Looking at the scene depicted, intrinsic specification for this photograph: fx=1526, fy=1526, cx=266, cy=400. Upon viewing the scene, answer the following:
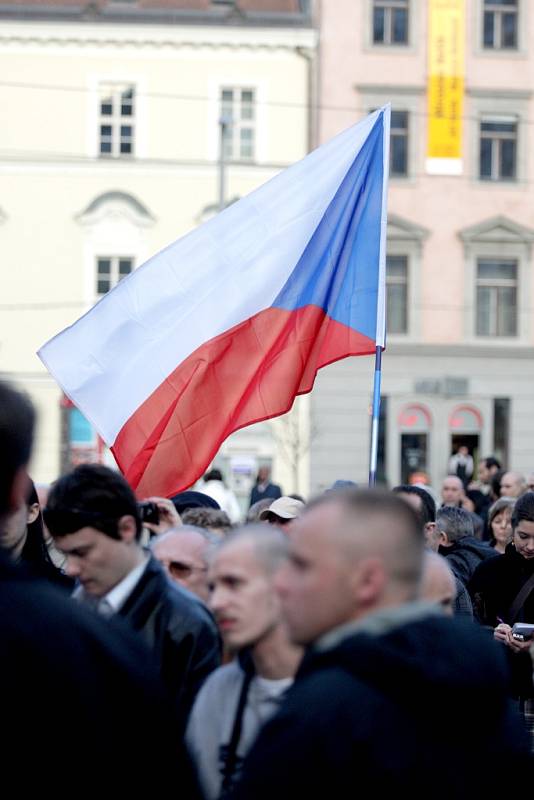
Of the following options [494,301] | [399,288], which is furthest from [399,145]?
[494,301]

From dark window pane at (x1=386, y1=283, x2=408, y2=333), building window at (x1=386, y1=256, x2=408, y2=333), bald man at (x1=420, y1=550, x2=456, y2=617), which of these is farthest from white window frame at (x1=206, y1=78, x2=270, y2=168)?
bald man at (x1=420, y1=550, x2=456, y2=617)

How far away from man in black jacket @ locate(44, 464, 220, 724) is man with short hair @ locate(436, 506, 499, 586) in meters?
4.31

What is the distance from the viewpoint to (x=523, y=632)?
7.34m

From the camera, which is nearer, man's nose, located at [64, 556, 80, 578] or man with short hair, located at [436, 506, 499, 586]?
man's nose, located at [64, 556, 80, 578]

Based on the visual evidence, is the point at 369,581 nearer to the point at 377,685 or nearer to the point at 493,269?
the point at 377,685

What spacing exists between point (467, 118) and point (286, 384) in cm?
3082

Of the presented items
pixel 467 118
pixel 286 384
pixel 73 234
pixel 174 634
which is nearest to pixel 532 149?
pixel 467 118

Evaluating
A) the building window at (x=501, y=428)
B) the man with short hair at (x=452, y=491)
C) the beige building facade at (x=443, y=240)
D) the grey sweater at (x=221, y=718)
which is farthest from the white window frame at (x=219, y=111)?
the grey sweater at (x=221, y=718)

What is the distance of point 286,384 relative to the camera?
823 cm

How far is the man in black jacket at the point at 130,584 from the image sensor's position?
456 centimetres

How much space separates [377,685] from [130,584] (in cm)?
204

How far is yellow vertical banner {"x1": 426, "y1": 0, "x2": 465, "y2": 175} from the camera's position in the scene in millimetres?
37625

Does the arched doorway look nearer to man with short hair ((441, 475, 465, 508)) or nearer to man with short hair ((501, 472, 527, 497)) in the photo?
man with short hair ((501, 472, 527, 497))

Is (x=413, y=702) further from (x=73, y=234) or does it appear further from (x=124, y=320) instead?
(x=73, y=234)
